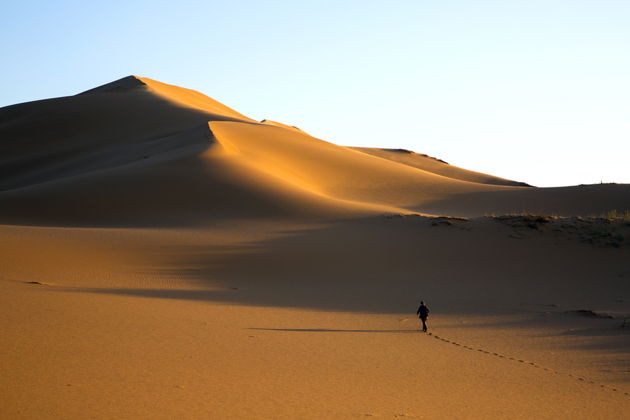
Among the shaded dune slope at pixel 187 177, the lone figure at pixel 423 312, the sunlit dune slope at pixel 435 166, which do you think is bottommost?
the lone figure at pixel 423 312

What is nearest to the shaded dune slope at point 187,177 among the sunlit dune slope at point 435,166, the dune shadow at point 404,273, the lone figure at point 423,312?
the dune shadow at point 404,273

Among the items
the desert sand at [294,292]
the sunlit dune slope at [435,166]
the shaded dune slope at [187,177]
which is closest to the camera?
the desert sand at [294,292]

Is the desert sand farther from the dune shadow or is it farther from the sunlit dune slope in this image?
the sunlit dune slope

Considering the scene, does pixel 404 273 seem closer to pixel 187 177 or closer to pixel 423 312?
pixel 423 312

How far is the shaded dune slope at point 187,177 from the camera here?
2464 centimetres

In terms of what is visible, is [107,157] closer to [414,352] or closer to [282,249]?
[282,249]

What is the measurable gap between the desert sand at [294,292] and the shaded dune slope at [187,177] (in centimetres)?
19

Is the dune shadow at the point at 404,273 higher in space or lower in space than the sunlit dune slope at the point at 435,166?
lower

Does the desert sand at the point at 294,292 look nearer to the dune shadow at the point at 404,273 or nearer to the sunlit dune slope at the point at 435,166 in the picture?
the dune shadow at the point at 404,273

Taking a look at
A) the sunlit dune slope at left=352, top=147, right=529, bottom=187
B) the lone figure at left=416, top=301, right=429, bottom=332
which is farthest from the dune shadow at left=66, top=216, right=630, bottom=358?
the sunlit dune slope at left=352, top=147, right=529, bottom=187

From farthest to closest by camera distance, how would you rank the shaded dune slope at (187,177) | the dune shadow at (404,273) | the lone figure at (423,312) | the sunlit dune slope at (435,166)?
the sunlit dune slope at (435,166) → the shaded dune slope at (187,177) → the dune shadow at (404,273) → the lone figure at (423,312)

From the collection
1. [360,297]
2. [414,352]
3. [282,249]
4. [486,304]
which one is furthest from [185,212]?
[414,352]

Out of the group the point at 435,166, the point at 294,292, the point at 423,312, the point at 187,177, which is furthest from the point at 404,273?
the point at 435,166

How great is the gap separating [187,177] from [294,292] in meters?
13.6
